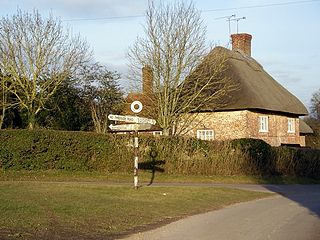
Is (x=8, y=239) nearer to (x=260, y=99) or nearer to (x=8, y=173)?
(x=8, y=173)

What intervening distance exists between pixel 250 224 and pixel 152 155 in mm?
17662

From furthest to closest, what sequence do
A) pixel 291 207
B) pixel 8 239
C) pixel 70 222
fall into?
1. pixel 291 207
2. pixel 70 222
3. pixel 8 239

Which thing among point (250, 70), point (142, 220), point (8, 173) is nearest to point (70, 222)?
point (142, 220)

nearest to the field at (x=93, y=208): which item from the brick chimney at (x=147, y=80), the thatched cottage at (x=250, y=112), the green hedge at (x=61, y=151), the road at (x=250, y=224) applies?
the road at (x=250, y=224)

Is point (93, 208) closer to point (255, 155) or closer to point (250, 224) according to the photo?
point (250, 224)

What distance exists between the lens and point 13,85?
34.8 meters

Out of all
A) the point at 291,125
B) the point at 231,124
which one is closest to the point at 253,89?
the point at 231,124

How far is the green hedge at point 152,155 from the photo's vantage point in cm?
2670

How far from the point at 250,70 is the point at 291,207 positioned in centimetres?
3018

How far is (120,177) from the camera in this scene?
92.4 ft

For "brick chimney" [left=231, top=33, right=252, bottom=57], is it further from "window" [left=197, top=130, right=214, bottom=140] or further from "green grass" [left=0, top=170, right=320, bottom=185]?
"green grass" [left=0, top=170, right=320, bottom=185]

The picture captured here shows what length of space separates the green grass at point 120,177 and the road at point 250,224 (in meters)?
8.77

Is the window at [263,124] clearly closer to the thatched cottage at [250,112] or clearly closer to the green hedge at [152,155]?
the thatched cottage at [250,112]

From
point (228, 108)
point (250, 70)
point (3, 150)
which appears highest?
point (250, 70)
